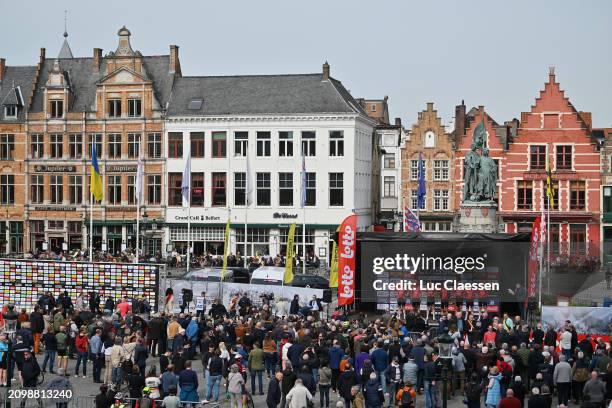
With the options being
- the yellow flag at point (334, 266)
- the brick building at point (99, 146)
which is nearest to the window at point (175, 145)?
the brick building at point (99, 146)

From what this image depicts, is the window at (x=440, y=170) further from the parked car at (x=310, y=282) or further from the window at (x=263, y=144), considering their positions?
the parked car at (x=310, y=282)

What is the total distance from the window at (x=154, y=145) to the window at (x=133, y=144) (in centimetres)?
64

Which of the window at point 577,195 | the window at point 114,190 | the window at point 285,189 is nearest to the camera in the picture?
the window at point 285,189

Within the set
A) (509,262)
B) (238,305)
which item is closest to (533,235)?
(509,262)

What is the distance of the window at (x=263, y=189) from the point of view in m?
64.9

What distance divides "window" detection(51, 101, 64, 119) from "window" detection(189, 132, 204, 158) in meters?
8.04

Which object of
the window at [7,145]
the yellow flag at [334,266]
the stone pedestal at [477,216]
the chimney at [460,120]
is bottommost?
the yellow flag at [334,266]

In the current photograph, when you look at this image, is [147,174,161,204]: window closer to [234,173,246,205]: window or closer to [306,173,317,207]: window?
[234,173,246,205]: window

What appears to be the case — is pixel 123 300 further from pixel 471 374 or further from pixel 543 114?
pixel 543 114

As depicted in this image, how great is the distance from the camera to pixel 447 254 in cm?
3747

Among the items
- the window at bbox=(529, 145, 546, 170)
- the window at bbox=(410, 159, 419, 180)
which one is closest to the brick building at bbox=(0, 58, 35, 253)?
the window at bbox=(410, 159, 419, 180)

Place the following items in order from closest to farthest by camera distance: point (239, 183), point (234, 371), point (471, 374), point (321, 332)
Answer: point (234, 371) < point (471, 374) < point (321, 332) < point (239, 183)

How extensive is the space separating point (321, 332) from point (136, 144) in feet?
131

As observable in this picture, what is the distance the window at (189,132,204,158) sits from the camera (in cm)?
6544
